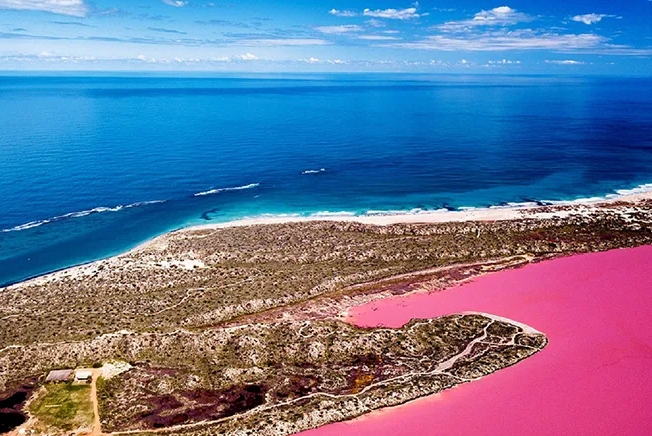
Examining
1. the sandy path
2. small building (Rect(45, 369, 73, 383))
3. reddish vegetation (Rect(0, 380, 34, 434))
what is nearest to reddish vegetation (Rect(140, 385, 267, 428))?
the sandy path

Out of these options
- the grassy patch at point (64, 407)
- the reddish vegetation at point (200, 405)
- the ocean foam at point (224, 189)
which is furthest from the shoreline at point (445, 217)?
the reddish vegetation at point (200, 405)

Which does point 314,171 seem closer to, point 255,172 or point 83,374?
point 255,172

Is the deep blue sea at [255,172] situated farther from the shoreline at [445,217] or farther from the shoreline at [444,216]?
the shoreline at [445,217]

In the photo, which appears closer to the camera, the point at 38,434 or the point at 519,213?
the point at 38,434

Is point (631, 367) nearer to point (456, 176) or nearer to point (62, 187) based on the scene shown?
point (456, 176)

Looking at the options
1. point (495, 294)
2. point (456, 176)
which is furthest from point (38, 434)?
point (456, 176)

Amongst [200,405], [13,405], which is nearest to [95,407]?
[13,405]
